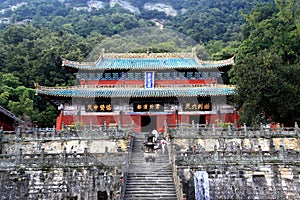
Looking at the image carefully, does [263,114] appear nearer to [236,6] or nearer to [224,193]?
[224,193]

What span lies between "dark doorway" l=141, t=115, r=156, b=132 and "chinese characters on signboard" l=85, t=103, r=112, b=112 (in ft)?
10.3

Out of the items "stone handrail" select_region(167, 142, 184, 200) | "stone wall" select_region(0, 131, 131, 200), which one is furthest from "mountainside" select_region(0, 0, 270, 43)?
"stone wall" select_region(0, 131, 131, 200)

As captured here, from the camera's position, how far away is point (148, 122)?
103 feet

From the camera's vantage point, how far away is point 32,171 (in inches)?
723

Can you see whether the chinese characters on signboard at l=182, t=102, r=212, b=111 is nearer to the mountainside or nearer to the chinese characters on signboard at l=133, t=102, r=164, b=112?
the chinese characters on signboard at l=133, t=102, r=164, b=112

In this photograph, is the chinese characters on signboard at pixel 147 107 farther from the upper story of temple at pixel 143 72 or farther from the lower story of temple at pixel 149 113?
the upper story of temple at pixel 143 72

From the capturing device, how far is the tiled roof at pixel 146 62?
33.6 m

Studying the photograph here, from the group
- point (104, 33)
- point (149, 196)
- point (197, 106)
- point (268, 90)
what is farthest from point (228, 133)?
point (104, 33)

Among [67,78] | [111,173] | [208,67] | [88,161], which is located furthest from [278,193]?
[67,78]

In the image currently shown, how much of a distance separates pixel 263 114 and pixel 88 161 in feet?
46.0

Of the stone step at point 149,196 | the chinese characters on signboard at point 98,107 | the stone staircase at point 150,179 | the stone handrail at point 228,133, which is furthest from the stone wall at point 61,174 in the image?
the chinese characters on signboard at point 98,107

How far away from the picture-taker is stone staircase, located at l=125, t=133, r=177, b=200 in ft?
52.2

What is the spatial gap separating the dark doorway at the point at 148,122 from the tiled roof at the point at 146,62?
201 inches

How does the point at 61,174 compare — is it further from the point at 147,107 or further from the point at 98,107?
the point at 147,107
